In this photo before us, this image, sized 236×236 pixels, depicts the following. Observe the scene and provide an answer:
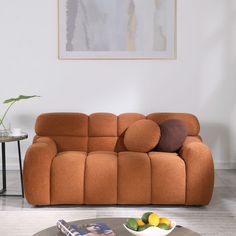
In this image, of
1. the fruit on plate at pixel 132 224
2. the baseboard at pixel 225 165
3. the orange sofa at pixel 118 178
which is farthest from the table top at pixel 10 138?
the baseboard at pixel 225 165

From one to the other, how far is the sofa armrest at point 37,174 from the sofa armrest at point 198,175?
1.16 m

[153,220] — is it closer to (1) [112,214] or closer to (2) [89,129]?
(1) [112,214]

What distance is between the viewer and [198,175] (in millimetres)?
3582

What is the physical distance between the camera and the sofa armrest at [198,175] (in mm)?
3576

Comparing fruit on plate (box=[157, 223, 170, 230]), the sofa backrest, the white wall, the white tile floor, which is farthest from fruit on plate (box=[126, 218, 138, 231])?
the white wall

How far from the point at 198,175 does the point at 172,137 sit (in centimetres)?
45

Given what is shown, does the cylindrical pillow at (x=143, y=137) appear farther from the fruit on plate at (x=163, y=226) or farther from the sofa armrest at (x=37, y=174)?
the fruit on plate at (x=163, y=226)

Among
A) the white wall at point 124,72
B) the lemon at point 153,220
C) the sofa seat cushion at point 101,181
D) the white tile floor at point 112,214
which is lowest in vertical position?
the white tile floor at point 112,214

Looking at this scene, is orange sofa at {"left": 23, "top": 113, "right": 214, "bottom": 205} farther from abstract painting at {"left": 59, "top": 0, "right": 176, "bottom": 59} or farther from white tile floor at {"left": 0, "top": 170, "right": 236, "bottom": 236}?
abstract painting at {"left": 59, "top": 0, "right": 176, "bottom": 59}

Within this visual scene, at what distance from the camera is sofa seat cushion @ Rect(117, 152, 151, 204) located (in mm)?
3578

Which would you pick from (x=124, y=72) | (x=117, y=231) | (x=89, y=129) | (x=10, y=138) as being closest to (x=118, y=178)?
(x=89, y=129)

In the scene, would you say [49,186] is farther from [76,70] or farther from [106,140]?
[76,70]

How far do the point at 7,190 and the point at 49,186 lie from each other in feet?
2.53

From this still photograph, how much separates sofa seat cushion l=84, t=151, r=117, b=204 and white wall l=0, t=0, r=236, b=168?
1.57m
